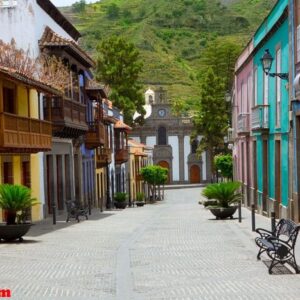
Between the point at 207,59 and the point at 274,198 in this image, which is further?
the point at 207,59

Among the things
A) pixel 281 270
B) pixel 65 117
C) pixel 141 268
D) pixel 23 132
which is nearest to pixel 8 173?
pixel 23 132

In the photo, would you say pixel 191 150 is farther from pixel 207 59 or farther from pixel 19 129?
pixel 19 129

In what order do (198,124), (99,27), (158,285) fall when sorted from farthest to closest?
(99,27) < (198,124) < (158,285)

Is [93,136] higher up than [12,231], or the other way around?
[93,136]

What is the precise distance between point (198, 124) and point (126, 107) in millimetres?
13808

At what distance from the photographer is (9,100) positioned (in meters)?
23.6

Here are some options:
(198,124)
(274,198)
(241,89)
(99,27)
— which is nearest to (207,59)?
(198,124)

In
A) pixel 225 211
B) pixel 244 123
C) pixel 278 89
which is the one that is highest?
pixel 278 89

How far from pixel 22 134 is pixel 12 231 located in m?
5.63

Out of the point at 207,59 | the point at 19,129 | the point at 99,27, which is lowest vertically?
the point at 19,129

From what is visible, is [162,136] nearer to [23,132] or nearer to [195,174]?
[195,174]

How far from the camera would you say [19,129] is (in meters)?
21.0

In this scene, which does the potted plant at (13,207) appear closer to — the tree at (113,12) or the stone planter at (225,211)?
the stone planter at (225,211)

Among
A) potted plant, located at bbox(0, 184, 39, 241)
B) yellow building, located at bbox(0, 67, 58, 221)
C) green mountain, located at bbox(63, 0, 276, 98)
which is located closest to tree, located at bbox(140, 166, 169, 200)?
yellow building, located at bbox(0, 67, 58, 221)
